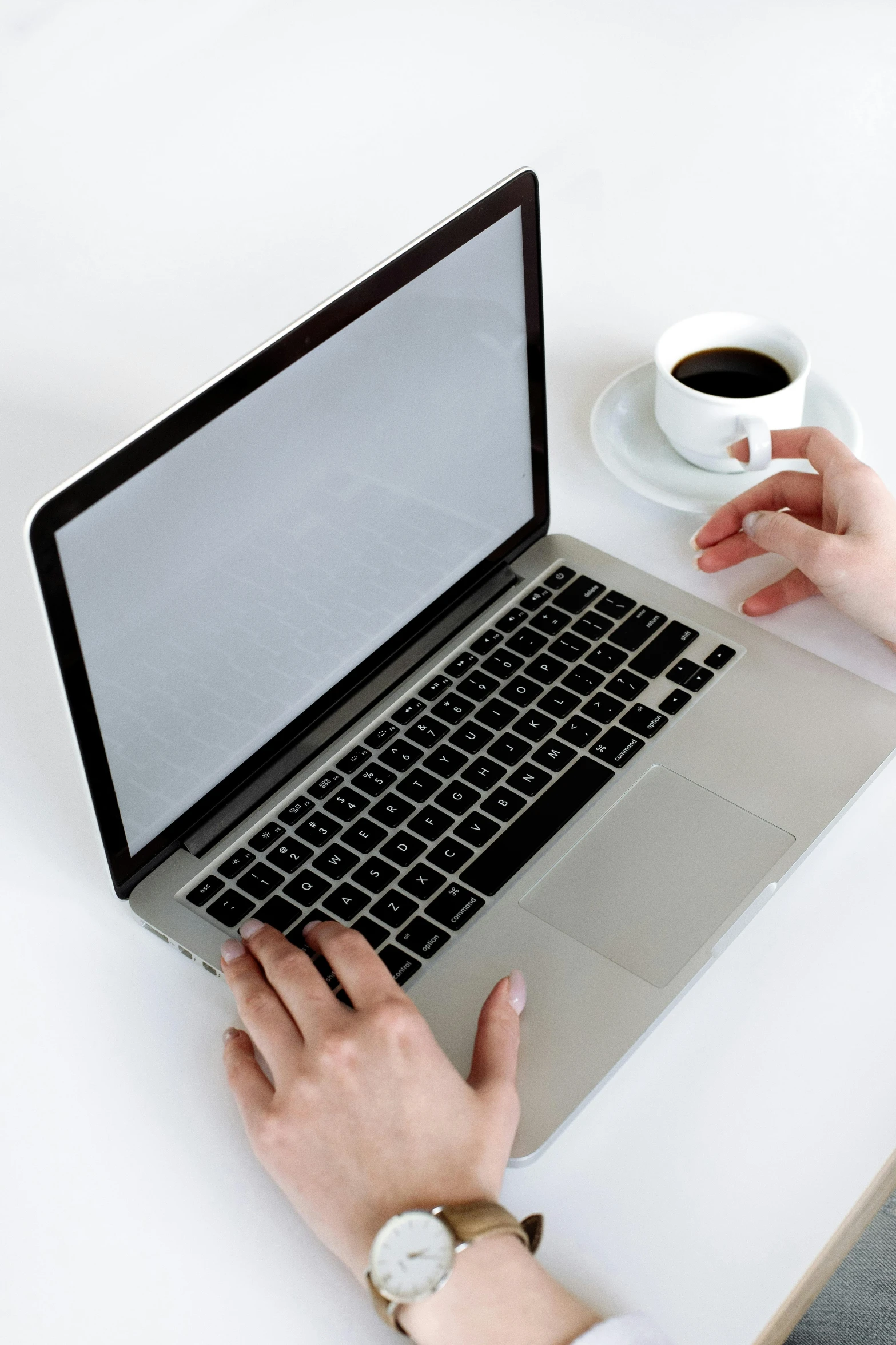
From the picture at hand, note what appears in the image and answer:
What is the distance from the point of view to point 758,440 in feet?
3.28

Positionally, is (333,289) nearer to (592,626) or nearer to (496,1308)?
(592,626)

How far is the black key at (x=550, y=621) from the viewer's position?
0.95 metres

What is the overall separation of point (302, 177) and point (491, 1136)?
1.04 metres

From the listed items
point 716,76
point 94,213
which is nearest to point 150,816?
point 94,213

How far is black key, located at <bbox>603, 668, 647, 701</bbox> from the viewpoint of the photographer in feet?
2.99

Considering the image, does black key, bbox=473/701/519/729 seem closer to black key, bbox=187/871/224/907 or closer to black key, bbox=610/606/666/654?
black key, bbox=610/606/666/654

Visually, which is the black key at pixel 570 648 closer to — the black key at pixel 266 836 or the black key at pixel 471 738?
the black key at pixel 471 738

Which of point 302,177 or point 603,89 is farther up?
point 603,89

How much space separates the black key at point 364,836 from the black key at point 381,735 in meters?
0.06

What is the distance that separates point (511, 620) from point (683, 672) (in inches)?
5.0

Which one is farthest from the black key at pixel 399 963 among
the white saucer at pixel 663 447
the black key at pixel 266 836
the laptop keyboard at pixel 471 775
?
the white saucer at pixel 663 447

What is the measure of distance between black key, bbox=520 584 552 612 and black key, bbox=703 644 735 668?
0.12m

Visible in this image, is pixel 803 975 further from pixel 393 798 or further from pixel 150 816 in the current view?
pixel 150 816

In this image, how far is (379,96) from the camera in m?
1.48
